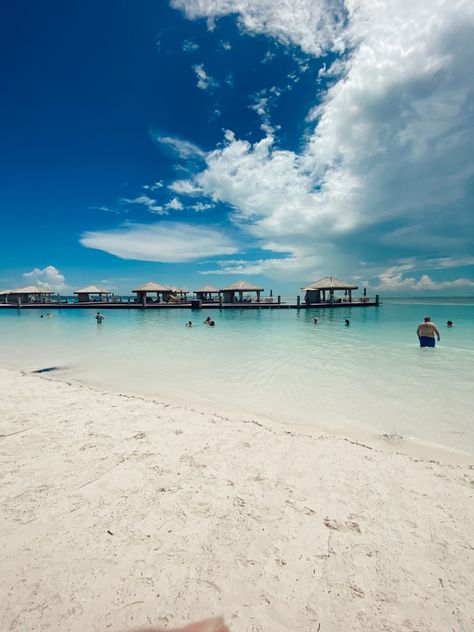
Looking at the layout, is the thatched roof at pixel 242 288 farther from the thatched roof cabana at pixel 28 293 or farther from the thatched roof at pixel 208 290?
the thatched roof cabana at pixel 28 293

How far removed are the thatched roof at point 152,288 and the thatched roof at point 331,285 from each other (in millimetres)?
18485

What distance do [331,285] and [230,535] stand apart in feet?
119

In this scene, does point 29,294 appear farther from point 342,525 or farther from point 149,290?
point 342,525

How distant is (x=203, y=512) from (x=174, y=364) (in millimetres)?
7202

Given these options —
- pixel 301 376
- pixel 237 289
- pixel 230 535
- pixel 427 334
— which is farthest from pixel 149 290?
pixel 230 535

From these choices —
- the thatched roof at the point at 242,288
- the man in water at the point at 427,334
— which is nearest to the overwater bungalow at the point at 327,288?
the thatched roof at the point at 242,288

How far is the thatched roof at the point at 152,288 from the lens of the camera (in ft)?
125

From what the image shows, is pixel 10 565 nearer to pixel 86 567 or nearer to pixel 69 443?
pixel 86 567

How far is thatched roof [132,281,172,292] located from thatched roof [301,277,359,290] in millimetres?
18485

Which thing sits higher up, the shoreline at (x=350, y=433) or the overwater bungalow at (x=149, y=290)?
the overwater bungalow at (x=149, y=290)

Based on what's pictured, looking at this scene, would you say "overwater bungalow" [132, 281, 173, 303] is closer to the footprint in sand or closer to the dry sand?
the dry sand

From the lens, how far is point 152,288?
39.1 m

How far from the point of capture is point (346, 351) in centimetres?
1169

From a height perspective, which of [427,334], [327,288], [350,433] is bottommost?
[350,433]
